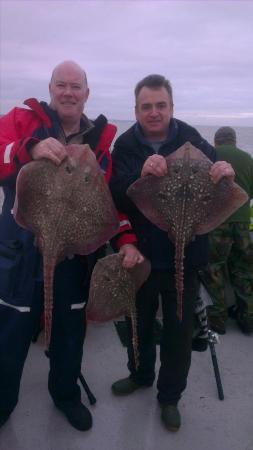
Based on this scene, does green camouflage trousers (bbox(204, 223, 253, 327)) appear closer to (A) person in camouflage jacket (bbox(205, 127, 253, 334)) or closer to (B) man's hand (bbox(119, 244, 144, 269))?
(A) person in camouflage jacket (bbox(205, 127, 253, 334))

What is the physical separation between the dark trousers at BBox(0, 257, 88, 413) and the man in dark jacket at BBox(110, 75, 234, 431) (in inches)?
20.4

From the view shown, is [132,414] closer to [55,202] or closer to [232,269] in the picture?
[55,202]

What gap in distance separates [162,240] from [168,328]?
0.77 m

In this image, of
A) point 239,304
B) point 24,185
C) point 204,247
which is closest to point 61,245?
point 24,185

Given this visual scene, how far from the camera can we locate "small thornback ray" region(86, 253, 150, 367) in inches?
111

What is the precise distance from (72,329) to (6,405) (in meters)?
0.79

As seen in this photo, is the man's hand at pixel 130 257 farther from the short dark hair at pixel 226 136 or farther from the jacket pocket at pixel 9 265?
the short dark hair at pixel 226 136

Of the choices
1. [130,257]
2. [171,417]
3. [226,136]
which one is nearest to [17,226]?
[130,257]

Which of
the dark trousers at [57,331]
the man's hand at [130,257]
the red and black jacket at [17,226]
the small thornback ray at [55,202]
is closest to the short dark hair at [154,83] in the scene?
the red and black jacket at [17,226]

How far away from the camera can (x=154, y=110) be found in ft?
9.25

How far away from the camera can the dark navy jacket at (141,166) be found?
2.90 m

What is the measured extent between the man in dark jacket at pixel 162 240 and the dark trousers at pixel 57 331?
0.52 meters

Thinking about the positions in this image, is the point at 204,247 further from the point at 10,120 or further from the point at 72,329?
the point at 10,120

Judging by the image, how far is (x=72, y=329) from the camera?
3045mm
